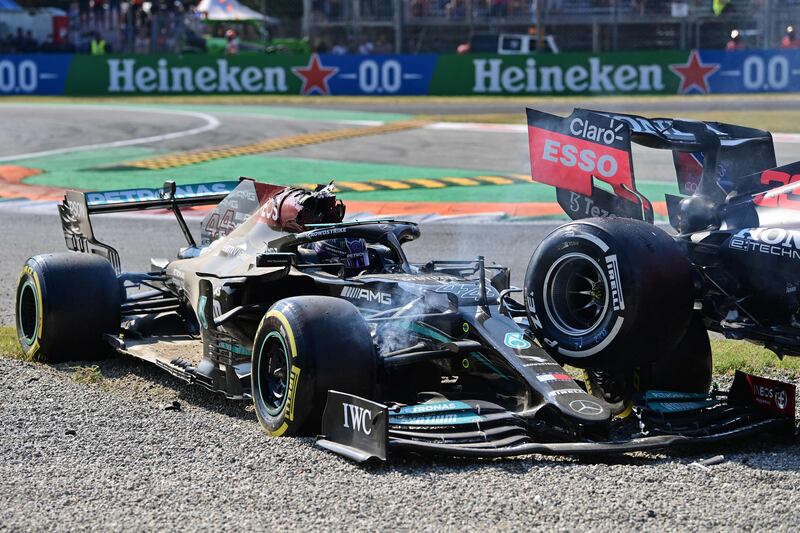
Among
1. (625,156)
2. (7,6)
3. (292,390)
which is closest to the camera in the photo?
(292,390)

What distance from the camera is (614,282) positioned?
5.98m

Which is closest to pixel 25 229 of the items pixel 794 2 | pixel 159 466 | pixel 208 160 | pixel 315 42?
pixel 208 160

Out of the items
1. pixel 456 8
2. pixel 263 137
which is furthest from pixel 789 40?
pixel 263 137

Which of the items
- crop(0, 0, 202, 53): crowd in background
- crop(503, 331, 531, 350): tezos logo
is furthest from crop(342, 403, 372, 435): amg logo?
crop(0, 0, 202, 53): crowd in background

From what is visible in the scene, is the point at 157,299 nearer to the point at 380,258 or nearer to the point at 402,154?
the point at 380,258

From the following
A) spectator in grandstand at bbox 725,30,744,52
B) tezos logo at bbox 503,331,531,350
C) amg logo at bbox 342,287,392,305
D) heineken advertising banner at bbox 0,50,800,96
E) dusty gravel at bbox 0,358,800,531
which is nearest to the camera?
dusty gravel at bbox 0,358,800,531

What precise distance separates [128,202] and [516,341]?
13.0 ft

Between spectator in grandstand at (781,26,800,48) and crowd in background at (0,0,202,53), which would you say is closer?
spectator in grandstand at (781,26,800,48)

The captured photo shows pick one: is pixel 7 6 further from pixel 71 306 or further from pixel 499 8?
pixel 71 306

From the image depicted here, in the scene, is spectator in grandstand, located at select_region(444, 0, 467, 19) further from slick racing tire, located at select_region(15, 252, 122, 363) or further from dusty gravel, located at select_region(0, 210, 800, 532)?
dusty gravel, located at select_region(0, 210, 800, 532)

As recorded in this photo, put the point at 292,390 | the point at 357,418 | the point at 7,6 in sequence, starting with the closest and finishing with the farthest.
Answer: the point at 357,418, the point at 292,390, the point at 7,6

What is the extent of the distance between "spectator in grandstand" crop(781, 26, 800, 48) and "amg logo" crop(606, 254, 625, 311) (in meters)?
27.4

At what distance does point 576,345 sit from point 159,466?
2192 mm

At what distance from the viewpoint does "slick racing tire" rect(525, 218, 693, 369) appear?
5.96 m
